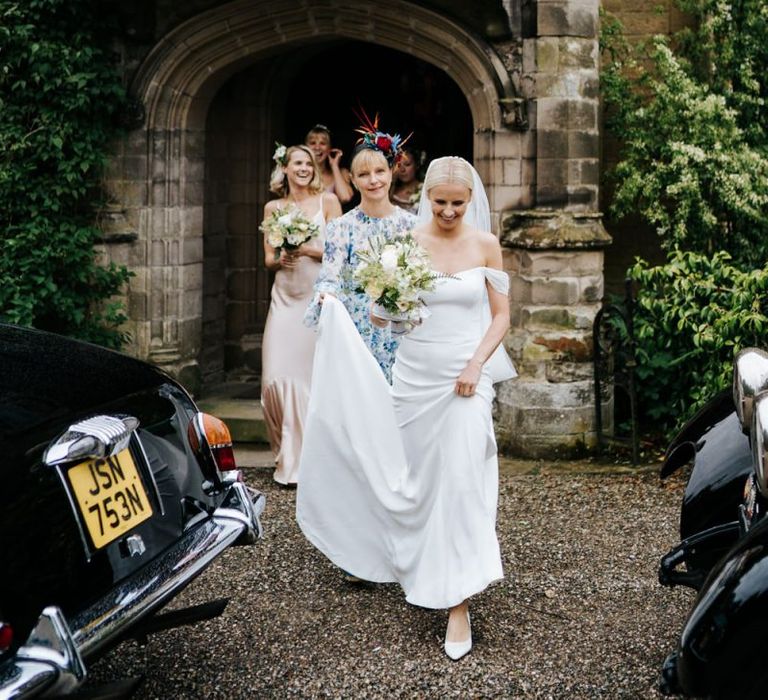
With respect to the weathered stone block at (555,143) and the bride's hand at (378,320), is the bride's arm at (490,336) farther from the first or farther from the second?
the weathered stone block at (555,143)

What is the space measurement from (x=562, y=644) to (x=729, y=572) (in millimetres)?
1806

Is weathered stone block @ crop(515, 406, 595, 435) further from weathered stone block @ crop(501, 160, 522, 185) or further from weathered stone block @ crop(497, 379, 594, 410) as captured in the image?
weathered stone block @ crop(501, 160, 522, 185)

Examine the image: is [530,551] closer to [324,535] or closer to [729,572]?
[324,535]

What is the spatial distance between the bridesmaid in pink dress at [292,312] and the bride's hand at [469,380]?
2.96 m

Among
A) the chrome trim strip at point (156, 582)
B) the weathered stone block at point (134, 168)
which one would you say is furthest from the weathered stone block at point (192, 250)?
the chrome trim strip at point (156, 582)

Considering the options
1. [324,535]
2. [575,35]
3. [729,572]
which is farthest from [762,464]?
[575,35]

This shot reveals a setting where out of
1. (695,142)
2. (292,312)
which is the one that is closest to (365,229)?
(292,312)

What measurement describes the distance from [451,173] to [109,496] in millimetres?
2118

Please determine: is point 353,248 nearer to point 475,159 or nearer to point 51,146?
point 475,159

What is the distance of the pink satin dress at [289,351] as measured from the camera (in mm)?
7840

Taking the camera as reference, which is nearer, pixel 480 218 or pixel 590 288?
pixel 480 218

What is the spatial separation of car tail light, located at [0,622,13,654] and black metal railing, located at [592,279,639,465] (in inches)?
222

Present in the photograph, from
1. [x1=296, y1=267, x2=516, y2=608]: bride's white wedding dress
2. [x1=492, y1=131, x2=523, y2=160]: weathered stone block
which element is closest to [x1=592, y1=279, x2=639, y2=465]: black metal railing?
[x1=492, y1=131, x2=523, y2=160]: weathered stone block

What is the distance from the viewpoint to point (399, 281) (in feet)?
16.0
